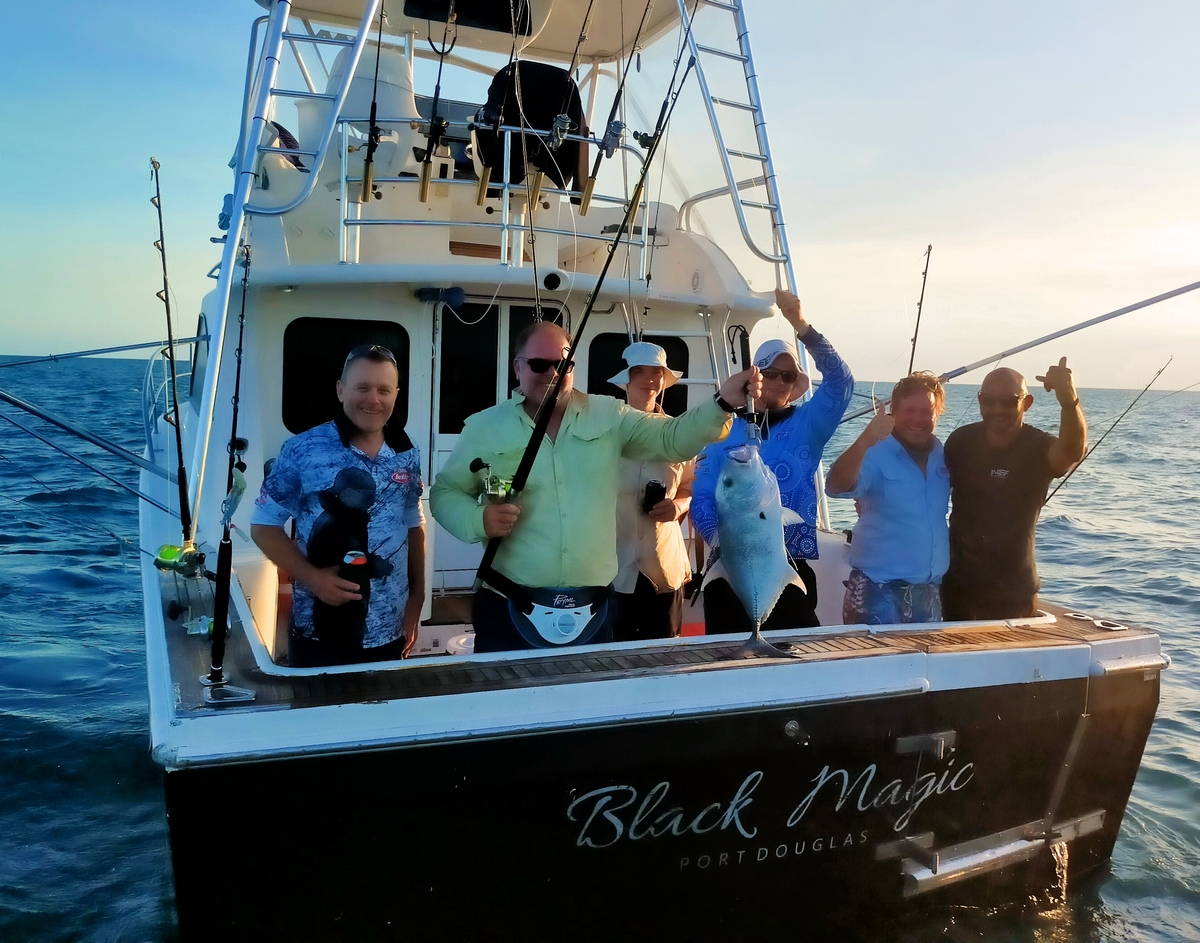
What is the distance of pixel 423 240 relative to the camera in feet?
20.3

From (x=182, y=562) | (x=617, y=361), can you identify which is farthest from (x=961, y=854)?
(x=617, y=361)

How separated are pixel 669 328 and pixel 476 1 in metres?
2.81

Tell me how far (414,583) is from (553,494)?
0.65 metres

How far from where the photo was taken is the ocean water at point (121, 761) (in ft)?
13.6

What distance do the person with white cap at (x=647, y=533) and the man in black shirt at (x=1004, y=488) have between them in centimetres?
124

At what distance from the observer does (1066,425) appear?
3.66m

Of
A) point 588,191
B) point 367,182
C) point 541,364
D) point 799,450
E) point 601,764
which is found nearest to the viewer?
point 601,764

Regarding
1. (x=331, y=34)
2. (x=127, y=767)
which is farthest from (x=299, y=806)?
(x=331, y=34)

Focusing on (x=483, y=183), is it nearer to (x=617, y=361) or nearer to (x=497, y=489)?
(x=617, y=361)

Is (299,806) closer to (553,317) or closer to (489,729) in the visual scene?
(489,729)

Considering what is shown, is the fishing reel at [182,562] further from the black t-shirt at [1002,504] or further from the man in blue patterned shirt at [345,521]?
the black t-shirt at [1002,504]

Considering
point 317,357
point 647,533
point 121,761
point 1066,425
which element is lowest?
point 121,761

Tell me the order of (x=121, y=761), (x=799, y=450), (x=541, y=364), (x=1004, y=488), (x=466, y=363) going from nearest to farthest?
1. (x=541, y=364)
2. (x=799, y=450)
3. (x=1004, y=488)
4. (x=466, y=363)
5. (x=121, y=761)

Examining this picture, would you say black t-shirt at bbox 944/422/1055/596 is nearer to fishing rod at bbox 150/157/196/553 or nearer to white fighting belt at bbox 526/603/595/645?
white fighting belt at bbox 526/603/595/645
